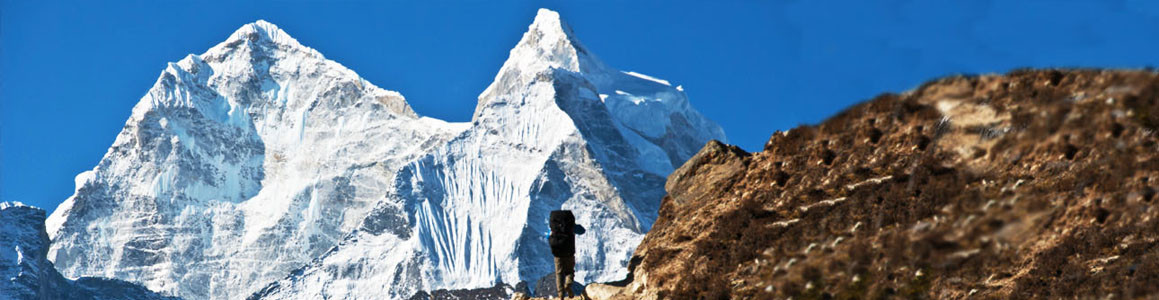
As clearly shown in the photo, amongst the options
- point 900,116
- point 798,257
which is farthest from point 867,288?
point 900,116

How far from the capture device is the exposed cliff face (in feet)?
75.6

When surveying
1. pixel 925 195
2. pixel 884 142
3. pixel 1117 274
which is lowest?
pixel 1117 274

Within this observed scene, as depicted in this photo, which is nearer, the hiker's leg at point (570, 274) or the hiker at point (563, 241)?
the hiker at point (563, 241)

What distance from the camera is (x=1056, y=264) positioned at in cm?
2350

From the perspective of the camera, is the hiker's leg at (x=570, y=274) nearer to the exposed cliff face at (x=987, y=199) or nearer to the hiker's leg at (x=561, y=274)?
the hiker's leg at (x=561, y=274)

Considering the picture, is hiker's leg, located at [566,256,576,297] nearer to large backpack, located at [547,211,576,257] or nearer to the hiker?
the hiker

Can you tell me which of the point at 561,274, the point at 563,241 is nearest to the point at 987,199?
the point at 563,241

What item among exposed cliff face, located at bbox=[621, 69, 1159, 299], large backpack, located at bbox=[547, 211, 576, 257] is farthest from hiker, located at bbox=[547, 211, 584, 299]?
exposed cliff face, located at bbox=[621, 69, 1159, 299]

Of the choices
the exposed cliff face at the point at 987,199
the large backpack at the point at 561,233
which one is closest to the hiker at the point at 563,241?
the large backpack at the point at 561,233

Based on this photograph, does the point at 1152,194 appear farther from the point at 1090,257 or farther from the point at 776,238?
the point at 776,238

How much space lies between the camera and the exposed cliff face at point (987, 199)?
23.0 m

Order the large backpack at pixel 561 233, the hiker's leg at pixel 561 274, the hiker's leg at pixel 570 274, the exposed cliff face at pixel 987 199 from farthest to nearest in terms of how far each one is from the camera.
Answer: the hiker's leg at pixel 570 274 < the hiker's leg at pixel 561 274 < the large backpack at pixel 561 233 < the exposed cliff face at pixel 987 199

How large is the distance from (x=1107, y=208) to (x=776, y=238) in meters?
6.00

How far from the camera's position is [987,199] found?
22.9 m
